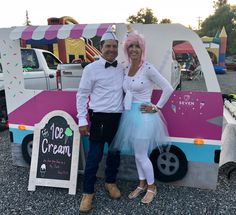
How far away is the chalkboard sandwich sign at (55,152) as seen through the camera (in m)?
3.26

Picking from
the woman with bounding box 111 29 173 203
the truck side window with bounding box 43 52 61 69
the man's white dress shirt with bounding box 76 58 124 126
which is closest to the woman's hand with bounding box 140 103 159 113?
the woman with bounding box 111 29 173 203

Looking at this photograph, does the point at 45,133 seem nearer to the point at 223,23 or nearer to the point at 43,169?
the point at 43,169

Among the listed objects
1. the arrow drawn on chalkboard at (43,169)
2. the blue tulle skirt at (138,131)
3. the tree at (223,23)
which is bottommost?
the arrow drawn on chalkboard at (43,169)

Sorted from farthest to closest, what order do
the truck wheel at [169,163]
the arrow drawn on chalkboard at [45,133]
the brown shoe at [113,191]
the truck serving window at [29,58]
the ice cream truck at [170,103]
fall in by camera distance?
the truck serving window at [29,58], the arrow drawn on chalkboard at [45,133], the truck wheel at [169,163], the brown shoe at [113,191], the ice cream truck at [170,103]

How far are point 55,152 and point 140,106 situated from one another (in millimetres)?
1264

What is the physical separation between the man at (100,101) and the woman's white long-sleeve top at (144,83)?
121mm

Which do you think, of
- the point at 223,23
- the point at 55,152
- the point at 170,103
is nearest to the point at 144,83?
the point at 170,103

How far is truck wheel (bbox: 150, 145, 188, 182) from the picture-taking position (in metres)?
3.25

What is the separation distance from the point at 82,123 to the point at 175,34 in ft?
4.54

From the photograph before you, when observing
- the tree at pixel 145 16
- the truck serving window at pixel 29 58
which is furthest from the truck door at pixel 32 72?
the tree at pixel 145 16

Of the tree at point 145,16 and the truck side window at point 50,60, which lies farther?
the tree at point 145,16

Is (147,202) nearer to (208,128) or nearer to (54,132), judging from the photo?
(208,128)

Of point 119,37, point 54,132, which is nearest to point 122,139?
point 54,132

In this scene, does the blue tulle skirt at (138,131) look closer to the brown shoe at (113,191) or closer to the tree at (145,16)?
the brown shoe at (113,191)
